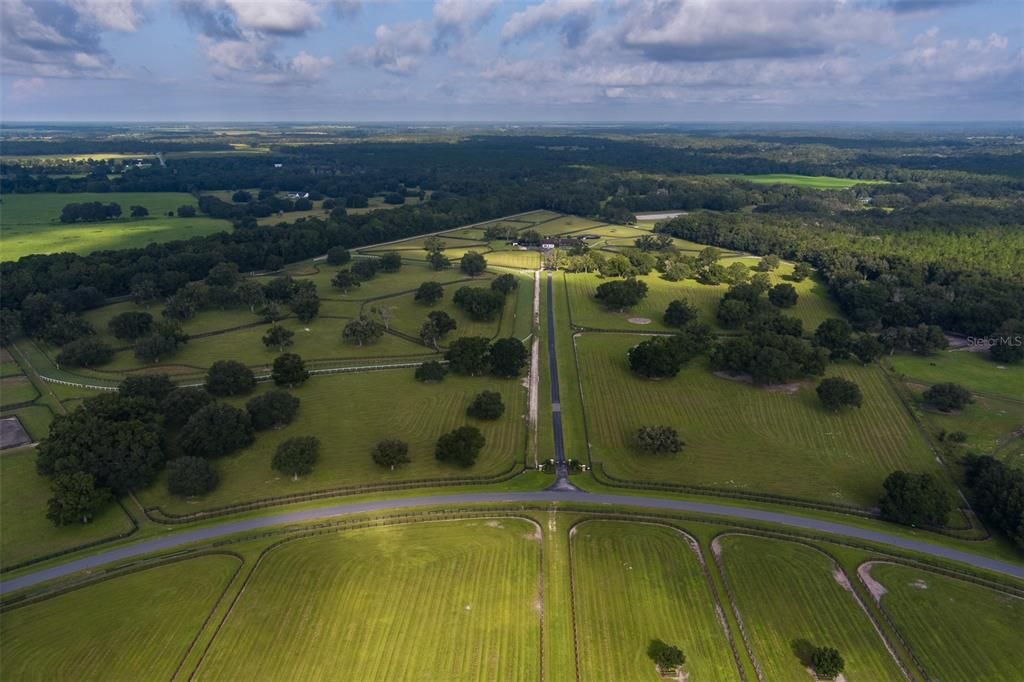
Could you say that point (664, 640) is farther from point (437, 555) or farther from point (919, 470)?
point (919, 470)

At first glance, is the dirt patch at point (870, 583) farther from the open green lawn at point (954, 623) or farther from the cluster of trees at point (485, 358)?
the cluster of trees at point (485, 358)

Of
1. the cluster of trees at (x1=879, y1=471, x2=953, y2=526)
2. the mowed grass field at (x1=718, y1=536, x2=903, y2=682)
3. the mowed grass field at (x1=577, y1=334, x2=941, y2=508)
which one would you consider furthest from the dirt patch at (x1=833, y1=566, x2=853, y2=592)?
the mowed grass field at (x1=577, y1=334, x2=941, y2=508)

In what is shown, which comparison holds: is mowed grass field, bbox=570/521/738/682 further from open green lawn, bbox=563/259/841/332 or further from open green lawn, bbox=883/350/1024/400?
open green lawn, bbox=883/350/1024/400

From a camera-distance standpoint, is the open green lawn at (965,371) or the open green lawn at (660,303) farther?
the open green lawn at (660,303)

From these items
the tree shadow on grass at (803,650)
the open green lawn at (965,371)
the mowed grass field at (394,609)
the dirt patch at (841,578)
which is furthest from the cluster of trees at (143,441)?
the open green lawn at (965,371)

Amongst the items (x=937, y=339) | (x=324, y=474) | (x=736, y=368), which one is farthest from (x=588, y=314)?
(x=324, y=474)

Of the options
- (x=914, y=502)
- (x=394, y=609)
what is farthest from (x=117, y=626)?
(x=914, y=502)
